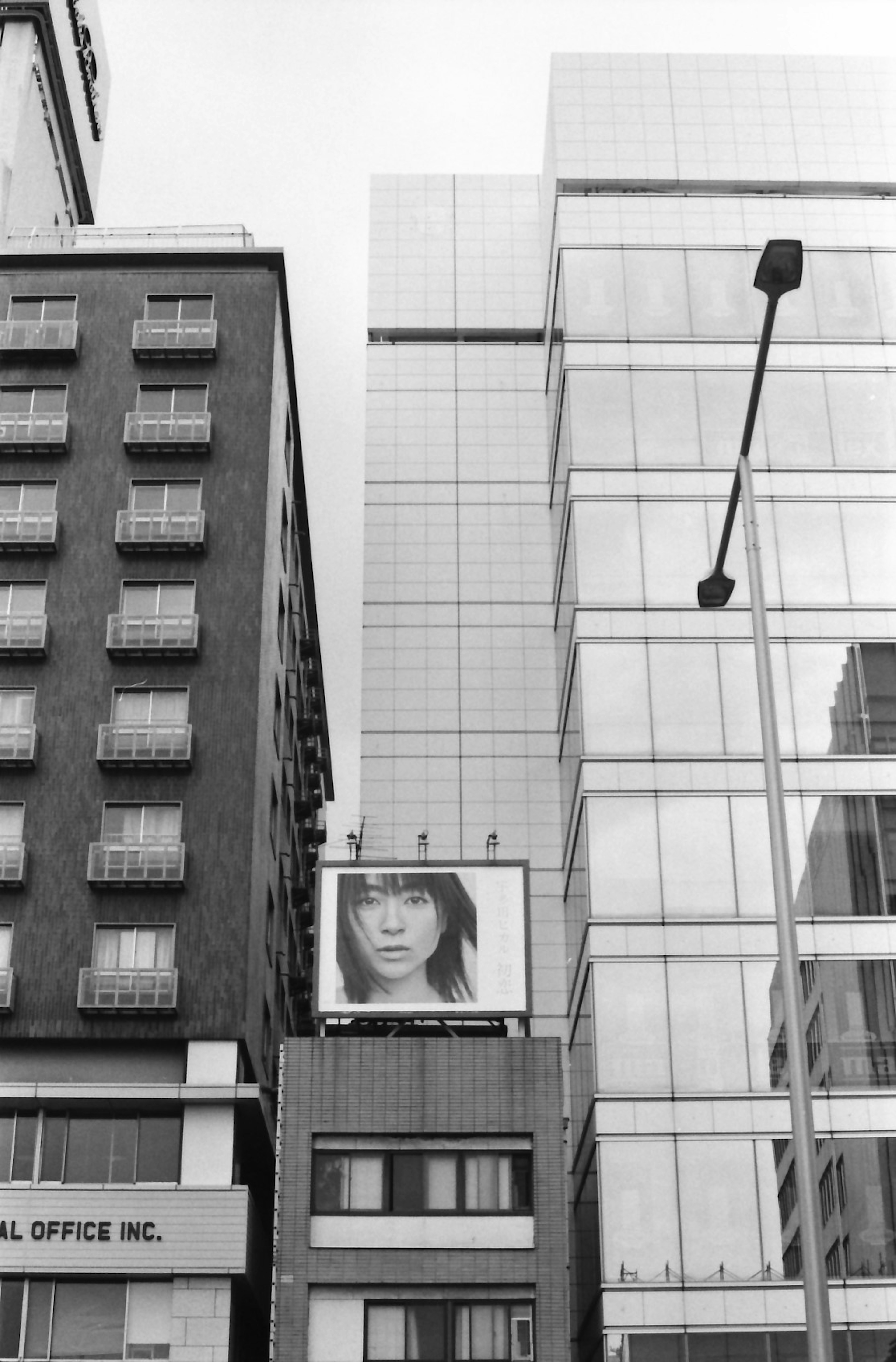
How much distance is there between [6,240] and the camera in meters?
73.1

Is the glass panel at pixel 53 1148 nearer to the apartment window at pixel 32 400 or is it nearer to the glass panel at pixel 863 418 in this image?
the apartment window at pixel 32 400

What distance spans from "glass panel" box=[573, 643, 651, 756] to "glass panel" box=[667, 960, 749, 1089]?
26.6 feet

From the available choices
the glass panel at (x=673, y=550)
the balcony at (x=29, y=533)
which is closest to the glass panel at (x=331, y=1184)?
the glass panel at (x=673, y=550)

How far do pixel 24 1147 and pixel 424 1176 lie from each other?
12.4 metres

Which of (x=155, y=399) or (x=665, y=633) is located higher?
(x=155, y=399)

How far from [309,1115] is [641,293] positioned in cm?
3460

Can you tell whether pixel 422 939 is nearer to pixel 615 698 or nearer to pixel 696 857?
pixel 696 857

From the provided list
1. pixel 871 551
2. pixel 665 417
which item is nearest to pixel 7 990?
pixel 665 417

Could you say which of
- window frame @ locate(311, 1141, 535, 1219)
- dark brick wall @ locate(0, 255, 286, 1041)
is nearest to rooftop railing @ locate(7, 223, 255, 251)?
dark brick wall @ locate(0, 255, 286, 1041)

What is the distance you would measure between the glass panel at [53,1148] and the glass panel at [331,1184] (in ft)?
26.4

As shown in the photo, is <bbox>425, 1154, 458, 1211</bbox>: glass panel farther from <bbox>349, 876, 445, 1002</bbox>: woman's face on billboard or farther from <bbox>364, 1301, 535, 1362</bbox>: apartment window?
<bbox>349, 876, 445, 1002</bbox>: woman's face on billboard

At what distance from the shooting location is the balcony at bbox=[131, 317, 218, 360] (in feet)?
204

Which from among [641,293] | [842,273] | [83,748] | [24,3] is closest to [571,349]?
[641,293]

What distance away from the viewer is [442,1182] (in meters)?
49.0
